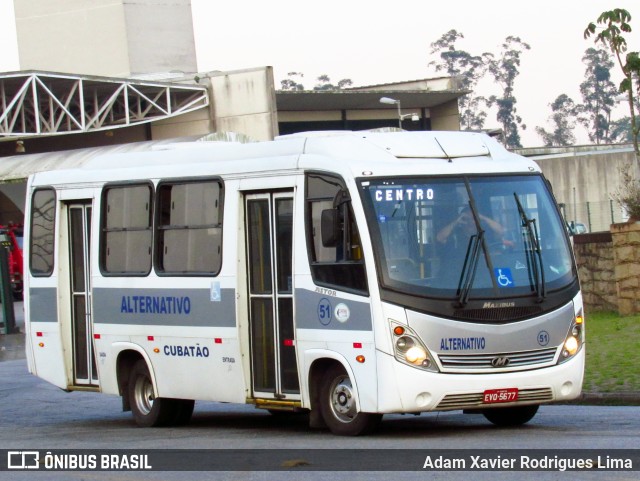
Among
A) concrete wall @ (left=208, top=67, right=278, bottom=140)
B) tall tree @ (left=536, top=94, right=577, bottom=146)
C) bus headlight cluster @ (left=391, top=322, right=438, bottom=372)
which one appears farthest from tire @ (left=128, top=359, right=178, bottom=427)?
tall tree @ (left=536, top=94, right=577, bottom=146)

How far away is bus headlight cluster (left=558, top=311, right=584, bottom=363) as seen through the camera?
11.9m

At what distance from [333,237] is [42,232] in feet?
17.8

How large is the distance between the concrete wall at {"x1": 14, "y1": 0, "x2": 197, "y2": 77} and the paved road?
186 ft

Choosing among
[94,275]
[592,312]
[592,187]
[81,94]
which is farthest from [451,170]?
[592,187]

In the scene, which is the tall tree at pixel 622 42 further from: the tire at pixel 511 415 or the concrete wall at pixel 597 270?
the tire at pixel 511 415

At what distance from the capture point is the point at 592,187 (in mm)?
62875

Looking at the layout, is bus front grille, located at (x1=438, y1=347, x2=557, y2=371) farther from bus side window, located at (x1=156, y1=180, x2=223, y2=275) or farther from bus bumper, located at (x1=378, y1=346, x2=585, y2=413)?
bus side window, located at (x1=156, y1=180, x2=223, y2=275)

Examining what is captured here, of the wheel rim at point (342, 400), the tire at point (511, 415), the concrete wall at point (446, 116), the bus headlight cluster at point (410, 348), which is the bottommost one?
the tire at point (511, 415)

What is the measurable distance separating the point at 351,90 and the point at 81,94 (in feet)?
67.5

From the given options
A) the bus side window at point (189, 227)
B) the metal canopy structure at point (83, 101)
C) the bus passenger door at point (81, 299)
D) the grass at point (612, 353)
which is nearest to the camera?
the bus side window at point (189, 227)

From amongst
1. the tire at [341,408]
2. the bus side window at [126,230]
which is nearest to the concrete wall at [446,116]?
the bus side window at [126,230]

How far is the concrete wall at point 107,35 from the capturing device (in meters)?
72.7

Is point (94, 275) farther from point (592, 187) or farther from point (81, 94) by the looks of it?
point (592, 187)

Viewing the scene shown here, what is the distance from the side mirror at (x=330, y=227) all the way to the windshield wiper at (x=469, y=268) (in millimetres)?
1193
